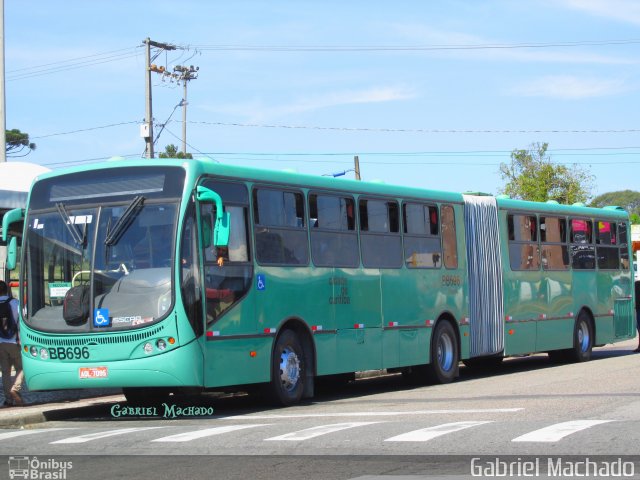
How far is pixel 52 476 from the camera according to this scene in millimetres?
9680

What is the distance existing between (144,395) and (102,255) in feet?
9.74

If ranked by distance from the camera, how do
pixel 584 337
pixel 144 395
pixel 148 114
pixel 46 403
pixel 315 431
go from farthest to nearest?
pixel 148 114, pixel 584 337, pixel 46 403, pixel 144 395, pixel 315 431

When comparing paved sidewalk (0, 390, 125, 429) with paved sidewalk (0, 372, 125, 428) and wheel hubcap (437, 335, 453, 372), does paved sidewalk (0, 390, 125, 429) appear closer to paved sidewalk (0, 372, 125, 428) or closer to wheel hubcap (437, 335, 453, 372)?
paved sidewalk (0, 372, 125, 428)

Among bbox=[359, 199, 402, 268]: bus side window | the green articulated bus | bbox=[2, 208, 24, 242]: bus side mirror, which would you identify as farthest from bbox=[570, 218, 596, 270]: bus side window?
bbox=[2, 208, 24, 242]: bus side mirror

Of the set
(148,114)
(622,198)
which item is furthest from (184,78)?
(622,198)

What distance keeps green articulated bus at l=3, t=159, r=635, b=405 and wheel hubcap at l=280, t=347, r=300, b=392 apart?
2 cm

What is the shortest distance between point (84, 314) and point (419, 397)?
5.35 metres

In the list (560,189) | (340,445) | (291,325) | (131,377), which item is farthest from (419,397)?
(560,189)

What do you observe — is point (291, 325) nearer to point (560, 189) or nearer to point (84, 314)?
point (84, 314)

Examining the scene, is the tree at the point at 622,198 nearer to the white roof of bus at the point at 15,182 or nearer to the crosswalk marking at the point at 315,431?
the white roof of bus at the point at 15,182

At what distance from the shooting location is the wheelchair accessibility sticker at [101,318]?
14188 mm

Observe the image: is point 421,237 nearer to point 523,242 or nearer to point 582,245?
point 523,242

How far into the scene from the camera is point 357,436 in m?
11.4

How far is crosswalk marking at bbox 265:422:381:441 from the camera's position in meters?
11.5
